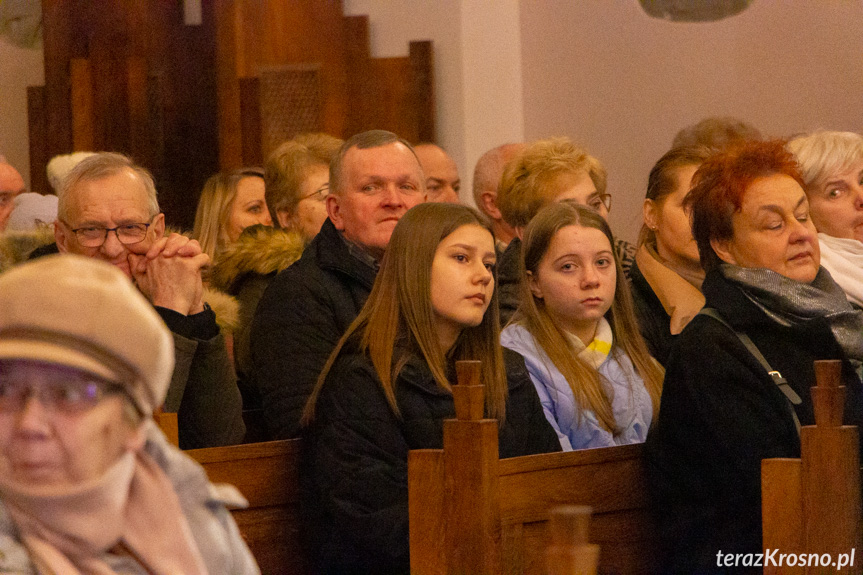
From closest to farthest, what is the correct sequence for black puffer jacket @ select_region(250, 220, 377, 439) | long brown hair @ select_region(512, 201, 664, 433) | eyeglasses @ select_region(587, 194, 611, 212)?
black puffer jacket @ select_region(250, 220, 377, 439) → long brown hair @ select_region(512, 201, 664, 433) → eyeglasses @ select_region(587, 194, 611, 212)

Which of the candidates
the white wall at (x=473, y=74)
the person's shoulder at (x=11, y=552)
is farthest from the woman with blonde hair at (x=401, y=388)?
the white wall at (x=473, y=74)

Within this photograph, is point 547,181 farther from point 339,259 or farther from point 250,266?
point 250,266

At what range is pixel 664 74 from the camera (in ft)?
19.2

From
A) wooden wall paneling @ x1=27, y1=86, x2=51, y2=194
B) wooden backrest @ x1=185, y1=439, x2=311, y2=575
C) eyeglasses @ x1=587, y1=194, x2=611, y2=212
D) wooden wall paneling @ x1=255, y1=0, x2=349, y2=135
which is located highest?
wooden wall paneling @ x1=255, y1=0, x2=349, y2=135

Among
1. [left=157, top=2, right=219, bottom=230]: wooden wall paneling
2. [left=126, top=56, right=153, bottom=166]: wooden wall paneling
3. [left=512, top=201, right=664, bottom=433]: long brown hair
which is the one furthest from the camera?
[left=157, top=2, right=219, bottom=230]: wooden wall paneling

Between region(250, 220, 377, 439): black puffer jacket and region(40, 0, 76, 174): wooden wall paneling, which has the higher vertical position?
region(40, 0, 76, 174): wooden wall paneling

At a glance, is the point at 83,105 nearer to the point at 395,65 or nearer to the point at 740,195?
the point at 395,65

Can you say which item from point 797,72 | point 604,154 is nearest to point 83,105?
point 604,154

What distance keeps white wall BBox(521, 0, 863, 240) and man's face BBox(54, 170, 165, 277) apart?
3131 millimetres

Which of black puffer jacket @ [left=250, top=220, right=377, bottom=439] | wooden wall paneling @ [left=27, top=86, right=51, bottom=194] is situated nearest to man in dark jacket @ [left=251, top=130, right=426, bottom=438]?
black puffer jacket @ [left=250, top=220, right=377, bottom=439]

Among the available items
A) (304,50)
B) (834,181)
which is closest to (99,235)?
(834,181)

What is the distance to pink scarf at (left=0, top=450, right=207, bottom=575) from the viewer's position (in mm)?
1118

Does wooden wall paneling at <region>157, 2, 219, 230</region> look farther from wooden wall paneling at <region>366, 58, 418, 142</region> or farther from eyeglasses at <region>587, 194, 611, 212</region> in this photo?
eyeglasses at <region>587, 194, 611, 212</region>

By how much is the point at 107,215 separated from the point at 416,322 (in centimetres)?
92
